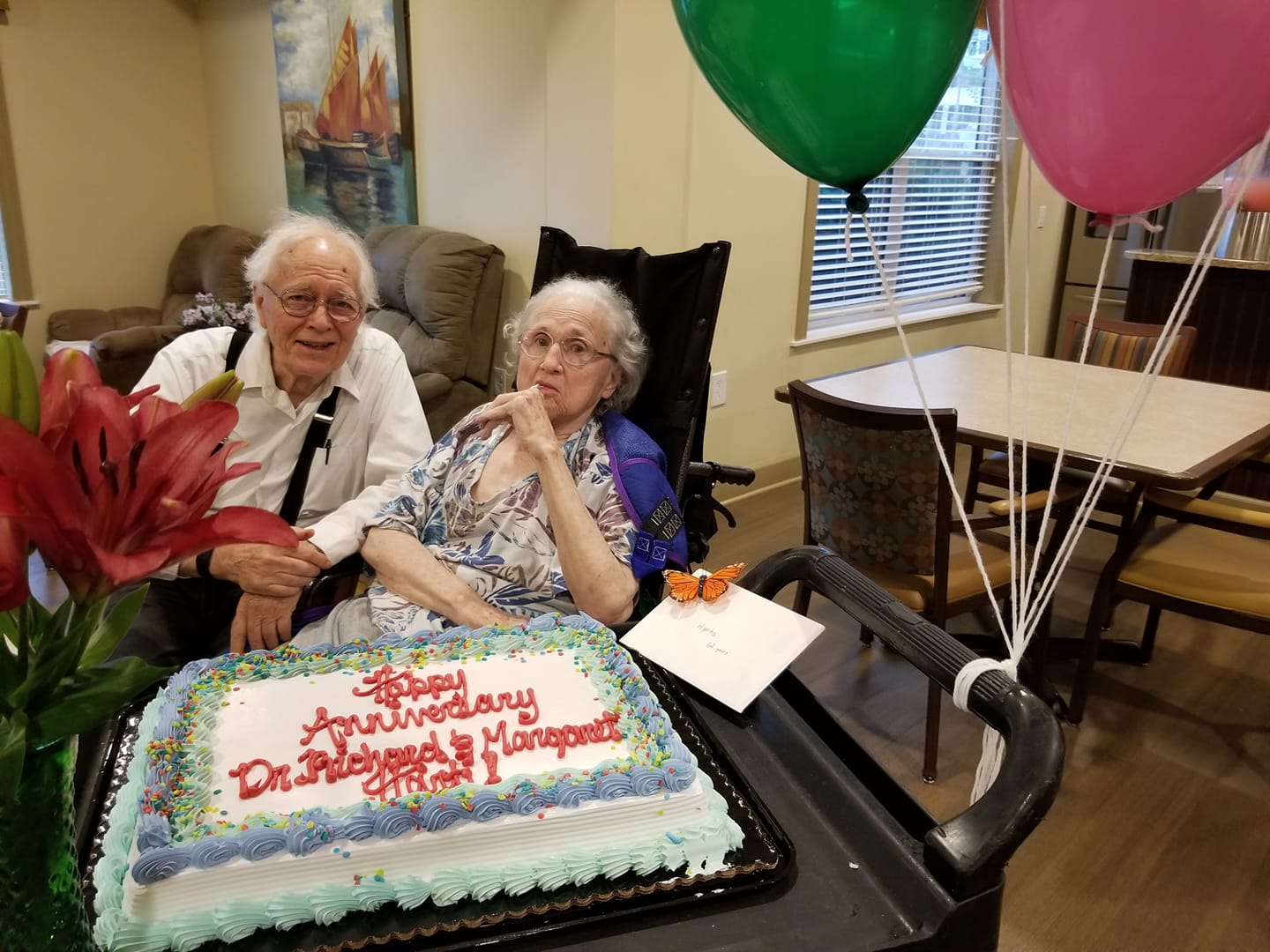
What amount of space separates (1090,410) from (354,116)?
3.30 meters

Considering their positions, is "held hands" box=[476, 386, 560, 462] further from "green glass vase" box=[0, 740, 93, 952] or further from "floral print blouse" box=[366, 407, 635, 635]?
"green glass vase" box=[0, 740, 93, 952]

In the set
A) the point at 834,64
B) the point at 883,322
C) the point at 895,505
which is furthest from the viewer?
the point at 883,322

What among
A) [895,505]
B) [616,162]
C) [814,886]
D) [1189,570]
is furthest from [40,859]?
[616,162]

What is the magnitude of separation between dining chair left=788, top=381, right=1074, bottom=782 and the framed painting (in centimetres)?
258

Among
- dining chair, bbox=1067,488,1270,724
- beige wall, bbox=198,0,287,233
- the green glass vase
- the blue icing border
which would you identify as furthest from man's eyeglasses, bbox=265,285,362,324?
beige wall, bbox=198,0,287,233

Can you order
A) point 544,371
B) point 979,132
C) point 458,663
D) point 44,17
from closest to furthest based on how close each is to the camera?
point 458,663
point 544,371
point 44,17
point 979,132

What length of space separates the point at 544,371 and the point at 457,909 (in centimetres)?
103

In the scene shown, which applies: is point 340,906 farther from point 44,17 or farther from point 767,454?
point 44,17

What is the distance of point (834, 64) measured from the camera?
2.83 ft

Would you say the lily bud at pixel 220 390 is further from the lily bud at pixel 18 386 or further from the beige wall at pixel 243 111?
the beige wall at pixel 243 111

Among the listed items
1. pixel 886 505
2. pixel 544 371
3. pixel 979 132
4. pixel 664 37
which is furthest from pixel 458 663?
pixel 979 132

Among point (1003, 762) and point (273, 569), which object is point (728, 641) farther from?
point (273, 569)

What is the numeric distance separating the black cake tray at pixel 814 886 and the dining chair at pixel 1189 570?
1.49 m

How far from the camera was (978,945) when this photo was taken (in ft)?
2.42
